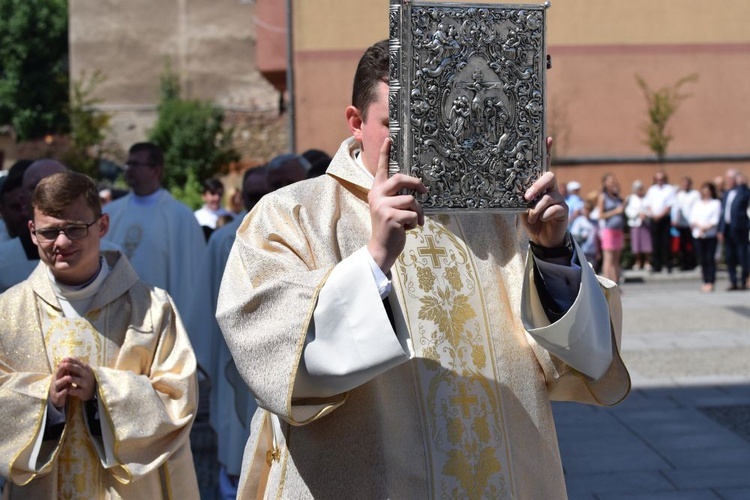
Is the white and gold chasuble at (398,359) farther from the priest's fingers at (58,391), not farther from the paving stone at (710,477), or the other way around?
the paving stone at (710,477)

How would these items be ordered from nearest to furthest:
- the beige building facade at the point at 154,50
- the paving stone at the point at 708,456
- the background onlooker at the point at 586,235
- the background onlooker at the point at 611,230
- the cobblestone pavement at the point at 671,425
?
the cobblestone pavement at the point at 671,425, the paving stone at the point at 708,456, the background onlooker at the point at 586,235, the background onlooker at the point at 611,230, the beige building facade at the point at 154,50

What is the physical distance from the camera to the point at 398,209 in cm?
228

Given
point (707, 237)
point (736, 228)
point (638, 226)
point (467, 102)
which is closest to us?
point (467, 102)

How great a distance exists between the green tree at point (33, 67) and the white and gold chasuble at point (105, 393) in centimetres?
3433

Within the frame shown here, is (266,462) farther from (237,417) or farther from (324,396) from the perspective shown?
(237,417)

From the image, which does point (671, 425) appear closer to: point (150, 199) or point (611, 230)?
point (150, 199)

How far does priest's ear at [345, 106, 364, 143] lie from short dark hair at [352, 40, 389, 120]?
0.01m

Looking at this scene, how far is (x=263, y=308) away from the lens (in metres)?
2.48

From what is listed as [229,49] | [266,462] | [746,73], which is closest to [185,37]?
[229,49]

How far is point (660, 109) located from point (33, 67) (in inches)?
940

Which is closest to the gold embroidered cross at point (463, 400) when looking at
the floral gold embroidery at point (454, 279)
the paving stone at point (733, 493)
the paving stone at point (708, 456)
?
the floral gold embroidery at point (454, 279)

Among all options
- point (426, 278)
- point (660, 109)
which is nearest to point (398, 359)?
point (426, 278)

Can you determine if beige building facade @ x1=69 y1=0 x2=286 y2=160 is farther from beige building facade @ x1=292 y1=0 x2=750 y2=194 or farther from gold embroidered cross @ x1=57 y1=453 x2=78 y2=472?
gold embroidered cross @ x1=57 y1=453 x2=78 y2=472

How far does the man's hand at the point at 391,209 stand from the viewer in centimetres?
228
